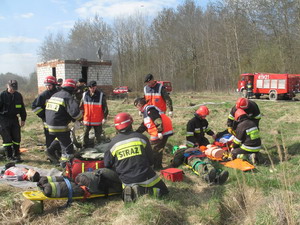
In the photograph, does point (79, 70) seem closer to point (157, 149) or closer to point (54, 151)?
point (54, 151)

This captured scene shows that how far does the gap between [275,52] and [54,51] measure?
4586 centimetres

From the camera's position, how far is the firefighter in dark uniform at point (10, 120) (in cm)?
618

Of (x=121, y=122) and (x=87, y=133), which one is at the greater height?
(x=121, y=122)

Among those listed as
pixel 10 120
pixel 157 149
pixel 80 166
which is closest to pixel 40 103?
pixel 10 120

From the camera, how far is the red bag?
448 cm

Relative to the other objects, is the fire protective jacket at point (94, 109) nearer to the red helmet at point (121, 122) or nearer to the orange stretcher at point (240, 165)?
the red helmet at point (121, 122)

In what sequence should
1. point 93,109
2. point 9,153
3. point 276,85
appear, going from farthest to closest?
point 276,85, point 93,109, point 9,153

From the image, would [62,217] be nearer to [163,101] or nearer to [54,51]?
[163,101]

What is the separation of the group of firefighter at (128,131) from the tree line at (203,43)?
24298 mm

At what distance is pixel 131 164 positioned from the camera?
372cm

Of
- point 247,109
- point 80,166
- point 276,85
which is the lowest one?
point 80,166

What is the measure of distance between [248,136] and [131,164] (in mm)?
3162

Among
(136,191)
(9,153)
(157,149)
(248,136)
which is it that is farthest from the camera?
(9,153)

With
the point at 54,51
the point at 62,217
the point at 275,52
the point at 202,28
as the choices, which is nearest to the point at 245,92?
the point at 275,52
